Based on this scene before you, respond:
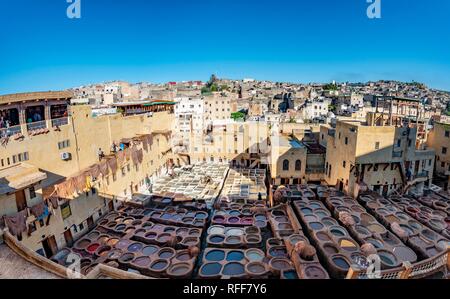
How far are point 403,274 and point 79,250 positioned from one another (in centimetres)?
1740

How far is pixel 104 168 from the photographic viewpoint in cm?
2100

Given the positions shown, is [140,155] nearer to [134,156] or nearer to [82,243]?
[134,156]

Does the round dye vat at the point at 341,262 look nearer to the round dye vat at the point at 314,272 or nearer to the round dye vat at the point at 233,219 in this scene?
the round dye vat at the point at 314,272

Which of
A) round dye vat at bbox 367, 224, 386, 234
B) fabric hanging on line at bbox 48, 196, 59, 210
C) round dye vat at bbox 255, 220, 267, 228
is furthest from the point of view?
round dye vat at bbox 255, 220, 267, 228

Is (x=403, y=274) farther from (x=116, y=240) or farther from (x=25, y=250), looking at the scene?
(x=116, y=240)

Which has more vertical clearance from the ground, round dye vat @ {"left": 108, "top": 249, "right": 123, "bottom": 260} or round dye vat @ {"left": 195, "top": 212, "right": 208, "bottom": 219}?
round dye vat @ {"left": 108, "top": 249, "right": 123, "bottom": 260}

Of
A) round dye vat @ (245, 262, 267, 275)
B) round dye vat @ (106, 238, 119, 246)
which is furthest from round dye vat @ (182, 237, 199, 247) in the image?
round dye vat @ (106, 238, 119, 246)

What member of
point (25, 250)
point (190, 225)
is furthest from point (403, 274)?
point (190, 225)

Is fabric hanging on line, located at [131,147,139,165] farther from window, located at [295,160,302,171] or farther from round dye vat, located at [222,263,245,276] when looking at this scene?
window, located at [295,160,302,171]

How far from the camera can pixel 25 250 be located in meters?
9.63

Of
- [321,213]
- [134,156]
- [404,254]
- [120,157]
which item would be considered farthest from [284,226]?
[134,156]

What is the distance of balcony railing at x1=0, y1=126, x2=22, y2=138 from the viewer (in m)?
14.6

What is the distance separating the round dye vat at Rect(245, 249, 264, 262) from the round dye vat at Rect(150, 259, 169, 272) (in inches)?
190

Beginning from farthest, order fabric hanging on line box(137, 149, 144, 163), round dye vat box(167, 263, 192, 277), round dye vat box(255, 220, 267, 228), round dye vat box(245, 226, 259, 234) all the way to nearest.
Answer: fabric hanging on line box(137, 149, 144, 163), round dye vat box(255, 220, 267, 228), round dye vat box(245, 226, 259, 234), round dye vat box(167, 263, 192, 277)
